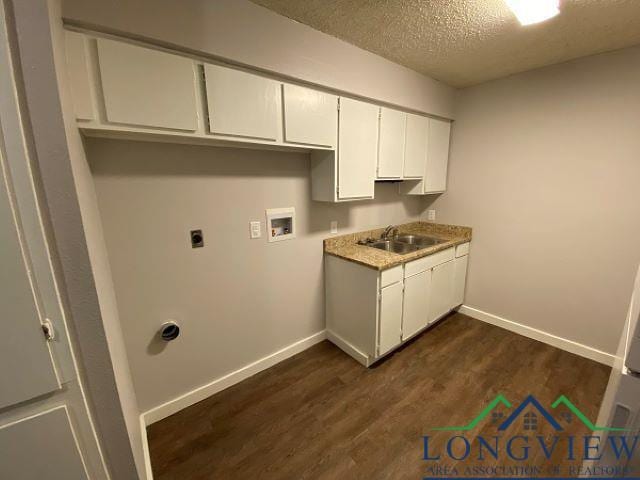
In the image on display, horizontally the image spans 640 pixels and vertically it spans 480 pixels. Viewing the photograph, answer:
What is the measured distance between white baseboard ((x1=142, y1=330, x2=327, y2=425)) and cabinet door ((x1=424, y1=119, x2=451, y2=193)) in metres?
1.94

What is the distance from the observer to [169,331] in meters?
1.65

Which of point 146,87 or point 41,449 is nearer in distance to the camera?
point 41,449

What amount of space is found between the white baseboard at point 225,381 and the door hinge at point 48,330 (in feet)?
4.17

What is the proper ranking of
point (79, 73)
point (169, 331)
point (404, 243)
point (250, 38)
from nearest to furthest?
point (79, 73) < point (250, 38) < point (169, 331) < point (404, 243)

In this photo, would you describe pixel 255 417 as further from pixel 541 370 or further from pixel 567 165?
pixel 567 165

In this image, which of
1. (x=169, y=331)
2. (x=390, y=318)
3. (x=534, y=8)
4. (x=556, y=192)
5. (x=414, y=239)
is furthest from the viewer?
(x=414, y=239)

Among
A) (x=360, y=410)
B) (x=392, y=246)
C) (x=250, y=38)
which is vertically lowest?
(x=360, y=410)

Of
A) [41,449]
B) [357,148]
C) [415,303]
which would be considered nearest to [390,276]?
[415,303]

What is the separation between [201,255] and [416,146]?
2151 mm

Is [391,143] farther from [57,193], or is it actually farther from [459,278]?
[57,193]

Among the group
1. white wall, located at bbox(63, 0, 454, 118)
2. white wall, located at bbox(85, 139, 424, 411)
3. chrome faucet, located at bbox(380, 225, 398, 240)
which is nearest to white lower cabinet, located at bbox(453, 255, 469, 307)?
chrome faucet, located at bbox(380, 225, 398, 240)

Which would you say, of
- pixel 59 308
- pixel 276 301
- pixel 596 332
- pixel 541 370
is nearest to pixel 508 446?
pixel 541 370

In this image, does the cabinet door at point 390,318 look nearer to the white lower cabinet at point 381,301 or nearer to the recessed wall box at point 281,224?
the white lower cabinet at point 381,301

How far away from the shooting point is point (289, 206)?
207 centimetres
